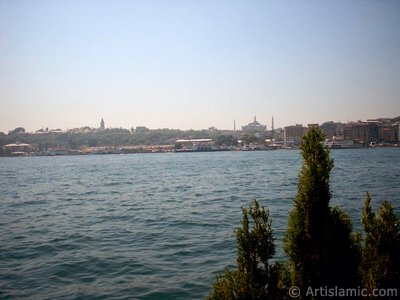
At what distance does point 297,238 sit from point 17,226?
69.4ft

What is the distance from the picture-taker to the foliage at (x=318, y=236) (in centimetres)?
480

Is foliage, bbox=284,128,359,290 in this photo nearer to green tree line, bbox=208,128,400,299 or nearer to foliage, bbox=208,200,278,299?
green tree line, bbox=208,128,400,299

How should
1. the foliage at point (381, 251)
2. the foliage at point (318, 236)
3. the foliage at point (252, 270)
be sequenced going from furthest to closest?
the foliage at point (252, 270) < the foliage at point (318, 236) < the foliage at point (381, 251)

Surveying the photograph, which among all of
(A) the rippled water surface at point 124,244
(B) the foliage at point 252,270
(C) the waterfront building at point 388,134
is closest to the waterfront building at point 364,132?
(C) the waterfront building at point 388,134

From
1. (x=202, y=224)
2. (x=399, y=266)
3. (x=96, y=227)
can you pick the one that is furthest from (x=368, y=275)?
(x=96, y=227)

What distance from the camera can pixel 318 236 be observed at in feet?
15.8

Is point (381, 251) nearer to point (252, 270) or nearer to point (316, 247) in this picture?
point (316, 247)

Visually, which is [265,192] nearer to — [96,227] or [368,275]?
[96,227]

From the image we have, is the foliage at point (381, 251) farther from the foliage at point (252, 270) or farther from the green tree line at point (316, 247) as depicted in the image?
the foliage at point (252, 270)

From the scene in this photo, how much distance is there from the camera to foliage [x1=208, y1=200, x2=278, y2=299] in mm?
4965

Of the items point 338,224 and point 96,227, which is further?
point 96,227

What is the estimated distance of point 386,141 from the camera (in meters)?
184

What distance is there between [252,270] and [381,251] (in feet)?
6.33

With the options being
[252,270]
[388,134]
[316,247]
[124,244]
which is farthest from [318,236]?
[388,134]
